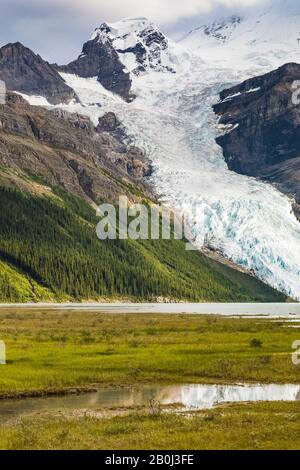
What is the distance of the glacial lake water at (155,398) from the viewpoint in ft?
159

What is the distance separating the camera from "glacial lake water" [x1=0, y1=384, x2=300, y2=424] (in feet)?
159

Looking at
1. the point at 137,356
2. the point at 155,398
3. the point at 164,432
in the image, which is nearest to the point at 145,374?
the point at 137,356

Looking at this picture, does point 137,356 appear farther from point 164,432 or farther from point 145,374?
point 164,432

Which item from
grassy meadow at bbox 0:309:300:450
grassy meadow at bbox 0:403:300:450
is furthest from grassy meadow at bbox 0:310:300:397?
grassy meadow at bbox 0:403:300:450

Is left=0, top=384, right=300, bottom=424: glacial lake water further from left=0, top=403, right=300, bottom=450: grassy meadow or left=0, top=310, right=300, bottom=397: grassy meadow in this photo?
left=0, top=403, right=300, bottom=450: grassy meadow

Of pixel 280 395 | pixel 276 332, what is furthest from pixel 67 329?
pixel 280 395

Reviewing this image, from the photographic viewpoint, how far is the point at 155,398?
2074 inches

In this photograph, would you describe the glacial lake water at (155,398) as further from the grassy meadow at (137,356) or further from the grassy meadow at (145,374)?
the grassy meadow at (137,356)

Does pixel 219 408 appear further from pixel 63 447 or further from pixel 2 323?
pixel 2 323

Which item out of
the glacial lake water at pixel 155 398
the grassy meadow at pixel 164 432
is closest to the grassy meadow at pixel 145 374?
the grassy meadow at pixel 164 432

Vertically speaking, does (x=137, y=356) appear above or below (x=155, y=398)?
above

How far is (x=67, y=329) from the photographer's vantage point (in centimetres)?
10538
